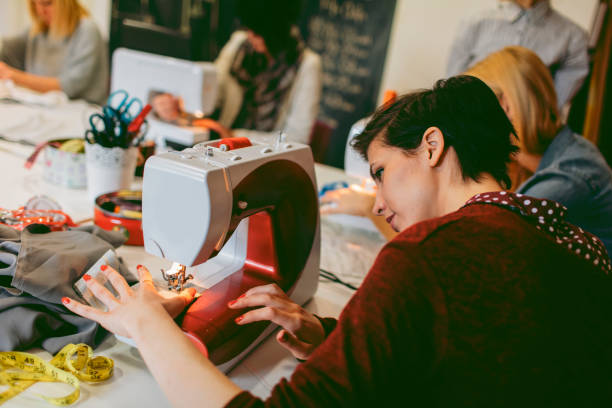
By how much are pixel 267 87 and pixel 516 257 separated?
8.57 feet

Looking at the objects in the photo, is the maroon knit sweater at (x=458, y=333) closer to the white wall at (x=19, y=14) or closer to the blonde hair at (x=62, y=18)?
the blonde hair at (x=62, y=18)

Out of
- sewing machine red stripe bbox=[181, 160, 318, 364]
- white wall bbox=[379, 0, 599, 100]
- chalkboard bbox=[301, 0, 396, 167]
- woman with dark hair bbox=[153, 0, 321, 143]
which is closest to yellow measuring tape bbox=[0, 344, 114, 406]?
sewing machine red stripe bbox=[181, 160, 318, 364]

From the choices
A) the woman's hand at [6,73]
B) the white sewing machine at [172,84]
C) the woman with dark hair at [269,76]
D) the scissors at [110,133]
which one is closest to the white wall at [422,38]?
the woman with dark hair at [269,76]

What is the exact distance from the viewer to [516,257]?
651 mm

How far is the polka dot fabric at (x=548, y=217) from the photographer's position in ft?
2.39

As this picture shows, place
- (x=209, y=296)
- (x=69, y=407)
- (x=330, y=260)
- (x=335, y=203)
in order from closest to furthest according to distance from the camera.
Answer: (x=69, y=407) < (x=209, y=296) < (x=330, y=260) < (x=335, y=203)

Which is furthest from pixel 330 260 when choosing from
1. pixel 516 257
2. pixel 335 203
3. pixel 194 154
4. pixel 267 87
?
pixel 267 87

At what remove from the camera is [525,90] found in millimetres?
1512

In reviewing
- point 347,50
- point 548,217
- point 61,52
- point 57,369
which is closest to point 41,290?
point 57,369

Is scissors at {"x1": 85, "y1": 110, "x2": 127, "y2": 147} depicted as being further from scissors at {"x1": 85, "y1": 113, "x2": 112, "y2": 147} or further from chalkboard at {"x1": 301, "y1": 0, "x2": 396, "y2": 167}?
chalkboard at {"x1": 301, "y1": 0, "x2": 396, "y2": 167}

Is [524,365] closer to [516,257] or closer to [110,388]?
[516,257]

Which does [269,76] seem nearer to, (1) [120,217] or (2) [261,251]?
(1) [120,217]

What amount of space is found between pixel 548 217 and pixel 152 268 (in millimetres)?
848

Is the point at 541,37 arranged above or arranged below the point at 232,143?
above
